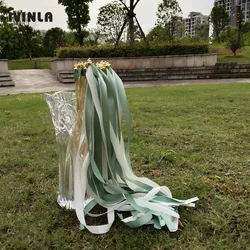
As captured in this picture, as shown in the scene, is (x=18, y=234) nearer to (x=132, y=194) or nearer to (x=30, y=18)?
(x=132, y=194)

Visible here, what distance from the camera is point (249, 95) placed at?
19.3ft

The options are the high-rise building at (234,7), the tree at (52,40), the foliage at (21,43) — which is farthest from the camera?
the high-rise building at (234,7)

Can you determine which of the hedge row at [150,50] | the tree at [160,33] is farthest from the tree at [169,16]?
the hedge row at [150,50]

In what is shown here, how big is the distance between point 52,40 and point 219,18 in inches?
574

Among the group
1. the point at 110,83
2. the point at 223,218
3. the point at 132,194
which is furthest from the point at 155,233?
the point at 110,83

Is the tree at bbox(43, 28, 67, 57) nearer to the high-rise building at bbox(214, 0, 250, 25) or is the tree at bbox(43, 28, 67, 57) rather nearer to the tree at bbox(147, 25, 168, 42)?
the tree at bbox(147, 25, 168, 42)

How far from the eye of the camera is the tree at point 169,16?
57.6 ft

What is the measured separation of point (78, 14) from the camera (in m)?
15.5

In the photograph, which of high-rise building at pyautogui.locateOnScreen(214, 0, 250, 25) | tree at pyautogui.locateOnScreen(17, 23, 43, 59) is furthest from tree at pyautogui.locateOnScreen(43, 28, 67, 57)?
high-rise building at pyautogui.locateOnScreen(214, 0, 250, 25)

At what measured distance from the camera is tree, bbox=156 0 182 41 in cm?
1756

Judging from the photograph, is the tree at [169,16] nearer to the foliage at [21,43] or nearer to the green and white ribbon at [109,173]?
the foliage at [21,43]

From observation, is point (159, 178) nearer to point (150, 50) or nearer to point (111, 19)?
point (150, 50)

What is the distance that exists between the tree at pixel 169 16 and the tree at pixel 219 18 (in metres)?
9.32

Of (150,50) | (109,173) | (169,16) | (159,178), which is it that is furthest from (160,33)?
(109,173)
